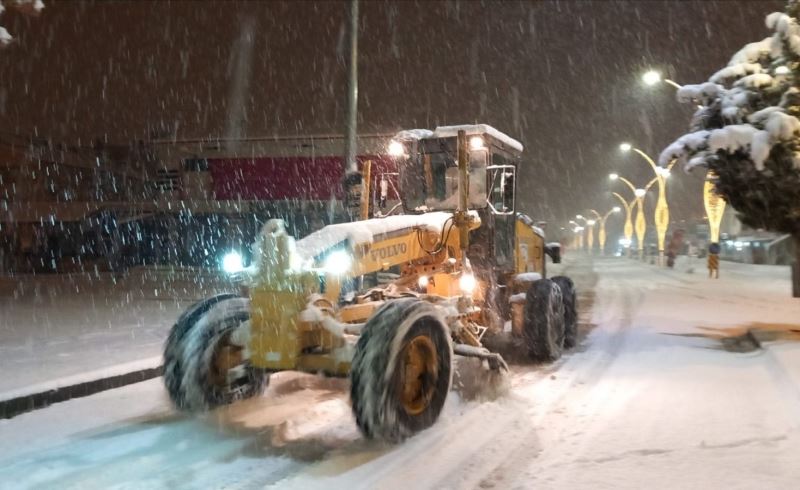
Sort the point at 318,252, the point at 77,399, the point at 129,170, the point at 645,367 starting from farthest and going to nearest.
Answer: the point at 129,170 → the point at 645,367 → the point at 77,399 → the point at 318,252

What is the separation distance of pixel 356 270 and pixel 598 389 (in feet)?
10.7

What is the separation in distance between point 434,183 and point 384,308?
158 inches

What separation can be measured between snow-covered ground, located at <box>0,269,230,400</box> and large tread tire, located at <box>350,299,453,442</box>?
159 inches

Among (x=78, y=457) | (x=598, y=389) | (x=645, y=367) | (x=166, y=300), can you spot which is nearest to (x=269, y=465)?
(x=78, y=457)

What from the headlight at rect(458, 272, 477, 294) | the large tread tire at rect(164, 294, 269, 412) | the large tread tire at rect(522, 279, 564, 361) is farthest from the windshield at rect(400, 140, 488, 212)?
the large tread tire at rect(164, 294, 269, 412)

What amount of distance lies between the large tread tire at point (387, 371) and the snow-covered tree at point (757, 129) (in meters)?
6.39

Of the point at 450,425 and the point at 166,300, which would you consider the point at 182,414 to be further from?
the point at 166,300

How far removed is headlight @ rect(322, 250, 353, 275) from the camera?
693cm

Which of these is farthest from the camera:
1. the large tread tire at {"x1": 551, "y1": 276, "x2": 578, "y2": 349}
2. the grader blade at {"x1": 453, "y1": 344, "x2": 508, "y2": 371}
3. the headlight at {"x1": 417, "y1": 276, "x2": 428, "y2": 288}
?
the large tread tire at {"x1": 551, "y1": 276, "x2": 578, "y2": 349}

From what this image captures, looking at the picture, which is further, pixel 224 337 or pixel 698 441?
pixel 224 337

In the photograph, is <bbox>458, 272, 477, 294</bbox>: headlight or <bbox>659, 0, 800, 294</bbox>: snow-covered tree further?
<bbox>659, 0, 800, 294</bbox>: snow-covered tree

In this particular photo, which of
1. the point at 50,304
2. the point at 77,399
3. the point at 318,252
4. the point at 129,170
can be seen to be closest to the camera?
the point at 318,252

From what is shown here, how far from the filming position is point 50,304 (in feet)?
56.4

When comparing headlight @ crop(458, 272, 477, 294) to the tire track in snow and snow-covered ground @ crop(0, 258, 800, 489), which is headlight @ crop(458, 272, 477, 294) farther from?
the tire track in snow
